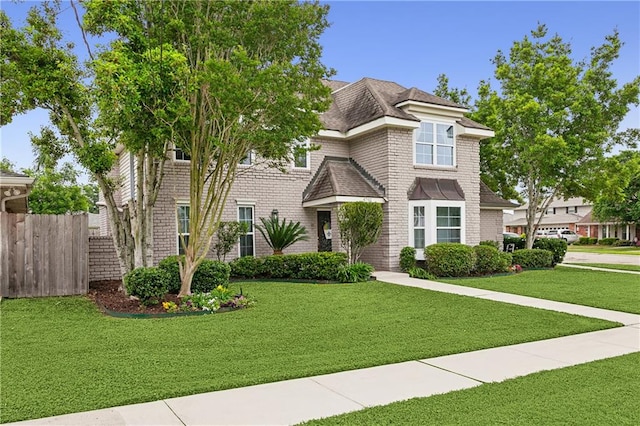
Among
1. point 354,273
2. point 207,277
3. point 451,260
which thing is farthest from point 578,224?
point 207,277

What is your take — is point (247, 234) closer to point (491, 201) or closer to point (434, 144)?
point (434, 144)

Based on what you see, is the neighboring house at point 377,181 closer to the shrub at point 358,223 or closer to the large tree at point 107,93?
the shrub at point 358,223

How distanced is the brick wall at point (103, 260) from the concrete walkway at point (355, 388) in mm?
10836

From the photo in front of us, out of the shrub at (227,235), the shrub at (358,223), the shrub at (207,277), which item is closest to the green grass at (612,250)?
the shrub at (358,223)

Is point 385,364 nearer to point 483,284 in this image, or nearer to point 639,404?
point 639,404

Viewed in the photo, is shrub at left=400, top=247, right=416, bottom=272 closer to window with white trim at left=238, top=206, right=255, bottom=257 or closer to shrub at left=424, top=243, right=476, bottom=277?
shrub at left=424, top=243, right=476, bottom=277

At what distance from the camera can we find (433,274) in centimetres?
1598

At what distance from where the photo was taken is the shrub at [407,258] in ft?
54.2

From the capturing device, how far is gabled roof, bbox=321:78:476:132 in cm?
1727

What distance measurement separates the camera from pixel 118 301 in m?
10.1

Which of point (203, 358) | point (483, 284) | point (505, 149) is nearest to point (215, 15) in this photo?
point (203, 358)

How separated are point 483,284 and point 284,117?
809 cm

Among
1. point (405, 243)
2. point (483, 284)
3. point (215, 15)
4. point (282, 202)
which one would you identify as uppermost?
point (215, 15)

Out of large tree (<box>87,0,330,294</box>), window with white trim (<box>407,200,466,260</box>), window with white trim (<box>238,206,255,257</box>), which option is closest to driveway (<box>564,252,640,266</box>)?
window with white trim (<box>407,200,466,260</box>)
